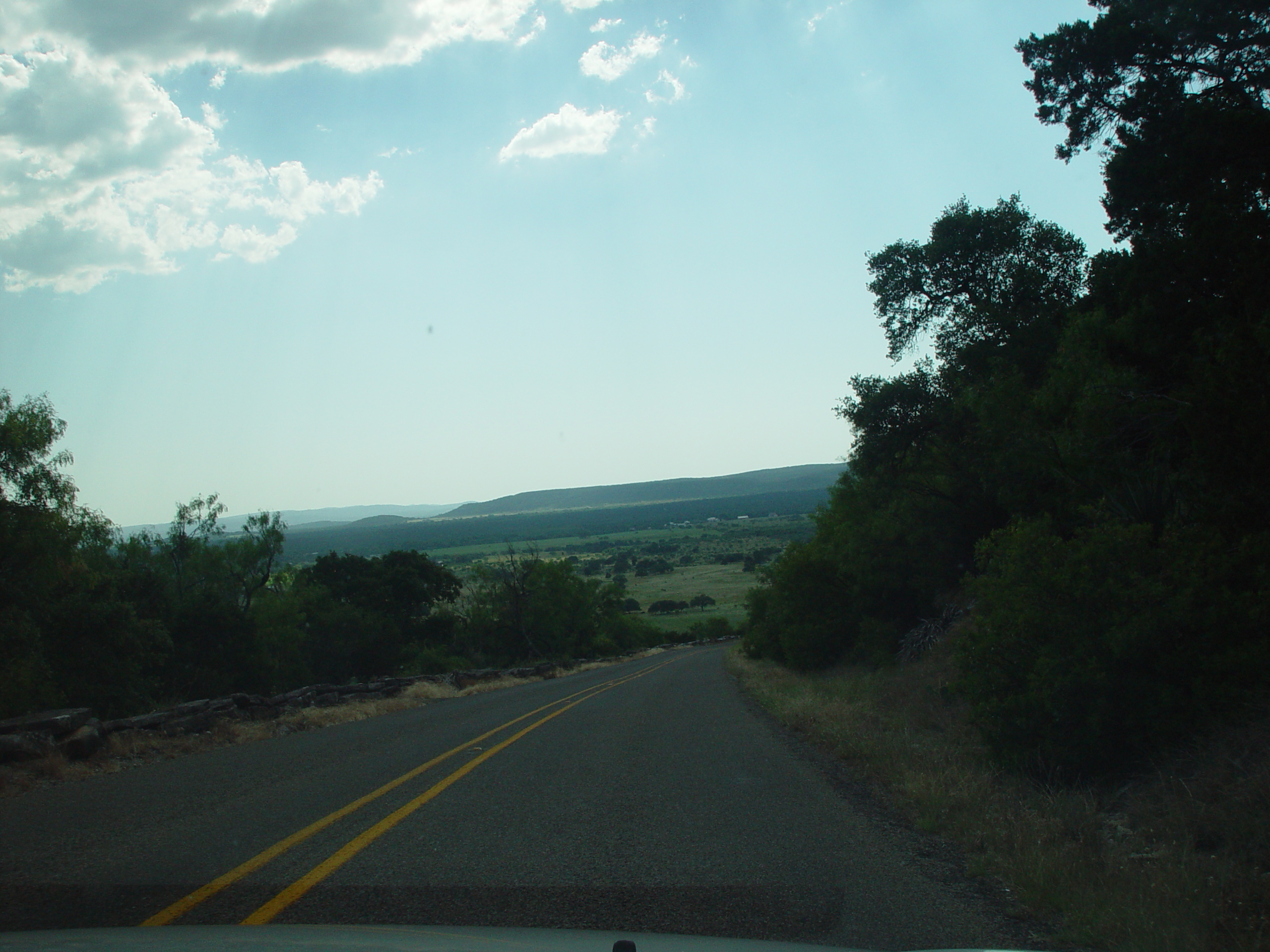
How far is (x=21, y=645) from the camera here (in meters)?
24.3

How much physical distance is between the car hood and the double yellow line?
2.07 feet

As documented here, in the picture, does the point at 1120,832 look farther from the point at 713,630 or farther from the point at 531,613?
the point at 713,630

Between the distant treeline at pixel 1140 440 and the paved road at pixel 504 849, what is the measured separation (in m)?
2.62

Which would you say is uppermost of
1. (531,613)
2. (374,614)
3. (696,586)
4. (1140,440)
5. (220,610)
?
(1140,440)

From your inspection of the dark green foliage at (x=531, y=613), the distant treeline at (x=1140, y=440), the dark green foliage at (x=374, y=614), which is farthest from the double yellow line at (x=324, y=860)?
the dark green foliage at (x=531, y=613)

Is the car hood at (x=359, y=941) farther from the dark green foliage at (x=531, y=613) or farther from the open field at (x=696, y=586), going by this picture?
the open field at (x=696, y=586)

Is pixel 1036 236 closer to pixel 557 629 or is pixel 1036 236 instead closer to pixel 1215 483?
pixel 1215 483

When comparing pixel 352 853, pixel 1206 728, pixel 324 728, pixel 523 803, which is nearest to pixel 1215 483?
pixel 1206 728

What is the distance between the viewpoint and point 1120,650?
8.13 m

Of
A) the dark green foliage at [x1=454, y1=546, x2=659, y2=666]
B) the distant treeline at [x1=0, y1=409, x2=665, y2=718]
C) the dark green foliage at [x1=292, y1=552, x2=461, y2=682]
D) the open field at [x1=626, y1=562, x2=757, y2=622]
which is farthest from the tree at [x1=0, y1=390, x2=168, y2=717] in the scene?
the open field at [x1=626, y1=562, x2=757, y2=622]

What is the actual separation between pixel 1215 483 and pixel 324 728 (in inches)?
541

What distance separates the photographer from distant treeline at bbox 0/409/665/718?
24.7 meters

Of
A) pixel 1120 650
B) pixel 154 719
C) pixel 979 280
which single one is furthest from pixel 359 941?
pixel 979 280

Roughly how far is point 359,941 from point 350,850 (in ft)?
8.26
